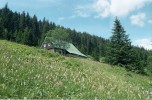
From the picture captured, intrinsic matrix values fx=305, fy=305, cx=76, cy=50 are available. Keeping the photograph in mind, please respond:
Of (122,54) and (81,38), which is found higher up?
(81,38)

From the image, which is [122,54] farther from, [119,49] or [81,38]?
[81,38]

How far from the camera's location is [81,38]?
17275cm

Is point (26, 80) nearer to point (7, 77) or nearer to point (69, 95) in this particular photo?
point (7, 77)

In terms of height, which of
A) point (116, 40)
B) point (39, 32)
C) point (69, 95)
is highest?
point (39, 32)

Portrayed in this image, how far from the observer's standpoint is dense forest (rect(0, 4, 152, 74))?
2322 inches

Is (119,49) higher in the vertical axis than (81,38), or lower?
lower

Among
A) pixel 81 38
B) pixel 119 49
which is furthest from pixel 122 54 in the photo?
pixel 81 38

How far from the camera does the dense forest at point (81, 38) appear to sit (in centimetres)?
5897

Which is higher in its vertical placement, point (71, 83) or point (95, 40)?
point (95, 40)

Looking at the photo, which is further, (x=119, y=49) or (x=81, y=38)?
(x=81, y=38)

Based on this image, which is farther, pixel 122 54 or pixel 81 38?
pixel 81 38

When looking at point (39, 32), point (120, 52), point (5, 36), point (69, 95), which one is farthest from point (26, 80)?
point (39, 32)

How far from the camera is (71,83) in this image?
11.3m

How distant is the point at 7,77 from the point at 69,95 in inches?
80.9
